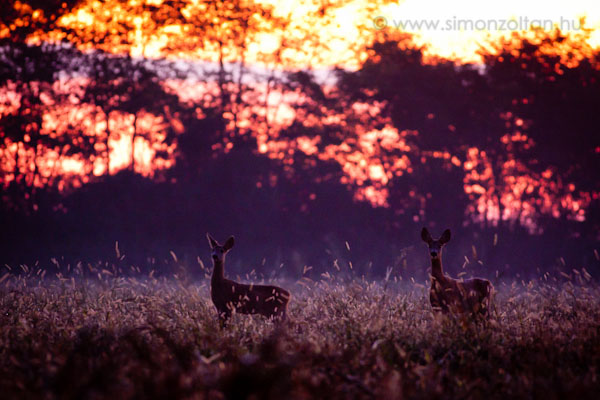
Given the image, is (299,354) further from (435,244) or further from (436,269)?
(435,244)

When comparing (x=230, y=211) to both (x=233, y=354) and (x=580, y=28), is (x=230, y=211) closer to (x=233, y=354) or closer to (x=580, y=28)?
(x=580, y=28)

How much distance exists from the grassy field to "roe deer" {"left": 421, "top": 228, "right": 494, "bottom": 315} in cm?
39

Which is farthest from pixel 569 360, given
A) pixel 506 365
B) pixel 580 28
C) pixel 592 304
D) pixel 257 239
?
pixel 580 28

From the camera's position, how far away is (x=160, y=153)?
27000 mm

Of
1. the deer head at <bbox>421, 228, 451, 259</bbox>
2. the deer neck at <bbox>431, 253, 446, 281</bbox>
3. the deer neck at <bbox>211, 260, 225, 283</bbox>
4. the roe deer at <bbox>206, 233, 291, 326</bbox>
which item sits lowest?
the roe deer at <bbox>206, 233, 291, 326</bbox>

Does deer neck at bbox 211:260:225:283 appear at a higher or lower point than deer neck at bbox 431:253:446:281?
lower

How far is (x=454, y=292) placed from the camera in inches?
394

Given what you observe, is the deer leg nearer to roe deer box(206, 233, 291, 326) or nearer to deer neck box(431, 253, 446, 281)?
roe deer box(206, 233, 291, 326)

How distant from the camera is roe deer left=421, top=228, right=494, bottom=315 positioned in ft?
31.7

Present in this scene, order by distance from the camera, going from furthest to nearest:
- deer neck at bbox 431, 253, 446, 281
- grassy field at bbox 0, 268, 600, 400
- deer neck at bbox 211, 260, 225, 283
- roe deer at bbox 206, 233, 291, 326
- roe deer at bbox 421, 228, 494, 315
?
deer neck at bbox 211, 260, 225, 283, roe deer at bbox 206, 233, 291, 326, deer neck at bbox 431, 253, 446, 281, roe deer at bbox 421, 228, 494, 315, grassy field at bbox 0, 268, 600, 400

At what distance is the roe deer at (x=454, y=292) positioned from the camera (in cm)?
966

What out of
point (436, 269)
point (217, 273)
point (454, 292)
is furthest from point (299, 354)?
point (217, 273)

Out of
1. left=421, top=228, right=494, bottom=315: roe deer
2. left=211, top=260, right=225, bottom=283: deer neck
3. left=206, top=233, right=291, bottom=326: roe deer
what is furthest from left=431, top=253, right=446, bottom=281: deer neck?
left=211, top=260, right=225, bottom=283: deer neck

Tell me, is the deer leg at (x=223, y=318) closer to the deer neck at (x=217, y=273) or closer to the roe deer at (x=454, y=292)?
the deer neck at (x=217, y=273)
